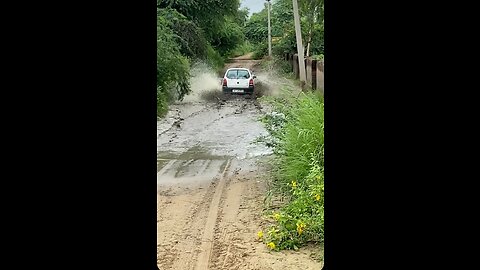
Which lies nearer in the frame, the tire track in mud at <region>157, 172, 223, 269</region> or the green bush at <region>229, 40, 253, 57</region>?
the tire track in mud at <region>157, 172, 223, 269</region>

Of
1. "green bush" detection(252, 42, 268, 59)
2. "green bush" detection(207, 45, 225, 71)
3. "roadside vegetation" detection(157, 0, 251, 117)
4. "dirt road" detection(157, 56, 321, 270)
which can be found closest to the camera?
"dirt road" detection(157, 56, 321, 270)

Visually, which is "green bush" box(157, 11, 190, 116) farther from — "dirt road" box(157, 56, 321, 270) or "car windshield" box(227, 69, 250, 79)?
"car windshield" box(227, 69, 250, 79)

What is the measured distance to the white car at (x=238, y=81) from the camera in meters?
15.5

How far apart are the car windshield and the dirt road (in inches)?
117

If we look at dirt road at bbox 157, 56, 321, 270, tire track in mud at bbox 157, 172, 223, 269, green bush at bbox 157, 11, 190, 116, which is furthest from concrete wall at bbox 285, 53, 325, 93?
tire track in mud at bbox 157, 172, 223, 269

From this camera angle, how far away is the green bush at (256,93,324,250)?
16.0 ft

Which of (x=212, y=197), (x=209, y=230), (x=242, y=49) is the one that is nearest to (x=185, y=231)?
(x=209, y=230)

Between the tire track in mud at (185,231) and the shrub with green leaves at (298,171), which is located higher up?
the shrub with green leaves at (298,171)

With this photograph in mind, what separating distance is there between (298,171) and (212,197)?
3.93 feet

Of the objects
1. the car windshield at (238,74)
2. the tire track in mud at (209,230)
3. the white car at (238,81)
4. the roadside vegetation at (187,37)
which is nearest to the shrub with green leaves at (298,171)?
→ the tire track in mud at (209,230)

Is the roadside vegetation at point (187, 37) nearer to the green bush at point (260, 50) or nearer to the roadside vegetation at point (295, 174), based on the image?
the green bush at point (260, 50)
